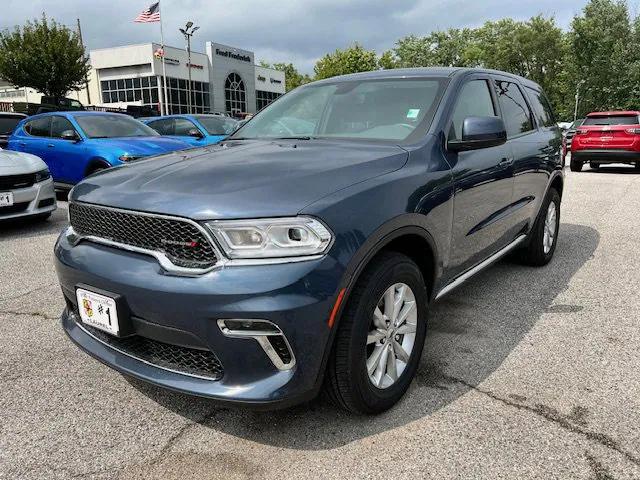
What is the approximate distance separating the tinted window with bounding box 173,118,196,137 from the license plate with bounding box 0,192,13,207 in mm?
4942

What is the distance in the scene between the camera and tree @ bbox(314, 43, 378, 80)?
214 ft

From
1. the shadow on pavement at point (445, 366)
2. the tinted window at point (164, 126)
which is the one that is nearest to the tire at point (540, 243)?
the shadow on pavement at point (445, 366)

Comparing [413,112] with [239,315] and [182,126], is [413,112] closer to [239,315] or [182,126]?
[239,315]

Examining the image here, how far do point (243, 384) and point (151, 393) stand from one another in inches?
36.7

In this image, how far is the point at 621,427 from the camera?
7.79 feet

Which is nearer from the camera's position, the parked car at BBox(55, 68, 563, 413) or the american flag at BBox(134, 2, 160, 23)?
the parked car at BBox(55, 68, 563, 413)

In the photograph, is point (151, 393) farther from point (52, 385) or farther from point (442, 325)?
point (442, 325)

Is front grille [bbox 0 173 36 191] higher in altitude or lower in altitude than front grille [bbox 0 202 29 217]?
higher

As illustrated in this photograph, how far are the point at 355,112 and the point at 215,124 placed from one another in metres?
8.06

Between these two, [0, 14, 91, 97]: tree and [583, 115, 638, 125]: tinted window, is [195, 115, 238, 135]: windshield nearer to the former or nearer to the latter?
[583, 115, 638, 125]: tinted window

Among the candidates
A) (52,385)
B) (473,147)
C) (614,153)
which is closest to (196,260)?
(52,385)

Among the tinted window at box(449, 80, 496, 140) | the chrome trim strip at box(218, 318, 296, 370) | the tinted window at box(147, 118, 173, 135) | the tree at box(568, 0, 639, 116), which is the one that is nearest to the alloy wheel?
the chrome trim strip at box(218, 318, 296, 370)

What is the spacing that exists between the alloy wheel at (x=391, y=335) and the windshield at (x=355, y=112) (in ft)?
3.04

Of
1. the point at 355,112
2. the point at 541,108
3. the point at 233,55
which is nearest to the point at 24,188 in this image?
the point at 355,112
